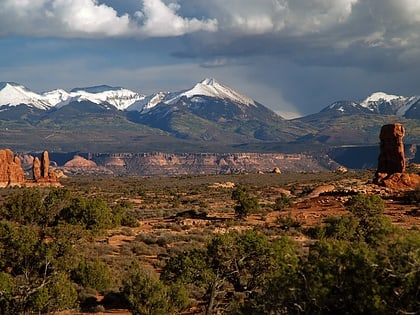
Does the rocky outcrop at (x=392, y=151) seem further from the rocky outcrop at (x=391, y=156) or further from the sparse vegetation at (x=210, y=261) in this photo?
the sparse vegetation at (x=210, y=261)

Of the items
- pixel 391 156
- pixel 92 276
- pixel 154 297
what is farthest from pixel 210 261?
pixel 391 156

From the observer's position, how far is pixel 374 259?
14609mm

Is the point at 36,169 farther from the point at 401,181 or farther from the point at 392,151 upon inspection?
the point at 401,181

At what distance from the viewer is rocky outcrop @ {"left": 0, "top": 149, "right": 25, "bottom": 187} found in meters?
103

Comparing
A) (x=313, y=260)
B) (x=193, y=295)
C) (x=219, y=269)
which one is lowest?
(x=193, y=295)

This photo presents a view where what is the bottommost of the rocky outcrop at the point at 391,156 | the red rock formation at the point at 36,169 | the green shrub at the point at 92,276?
the green shrub at the point at 92,276

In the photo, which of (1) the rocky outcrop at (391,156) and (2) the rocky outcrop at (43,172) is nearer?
(1) the rocky outcrop at (391,156)

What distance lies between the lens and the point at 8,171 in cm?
10488

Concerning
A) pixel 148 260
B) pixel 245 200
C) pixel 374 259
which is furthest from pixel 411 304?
pixel 245 200

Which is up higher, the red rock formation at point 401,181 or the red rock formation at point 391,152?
the red rock formation at point 391,152

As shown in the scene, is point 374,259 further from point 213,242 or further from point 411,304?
point 213,242

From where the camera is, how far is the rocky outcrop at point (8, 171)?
339 feet

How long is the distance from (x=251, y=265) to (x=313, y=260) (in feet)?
24.2

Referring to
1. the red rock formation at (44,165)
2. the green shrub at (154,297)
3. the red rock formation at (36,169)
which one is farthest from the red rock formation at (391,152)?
the red rock formation at (36,169)
